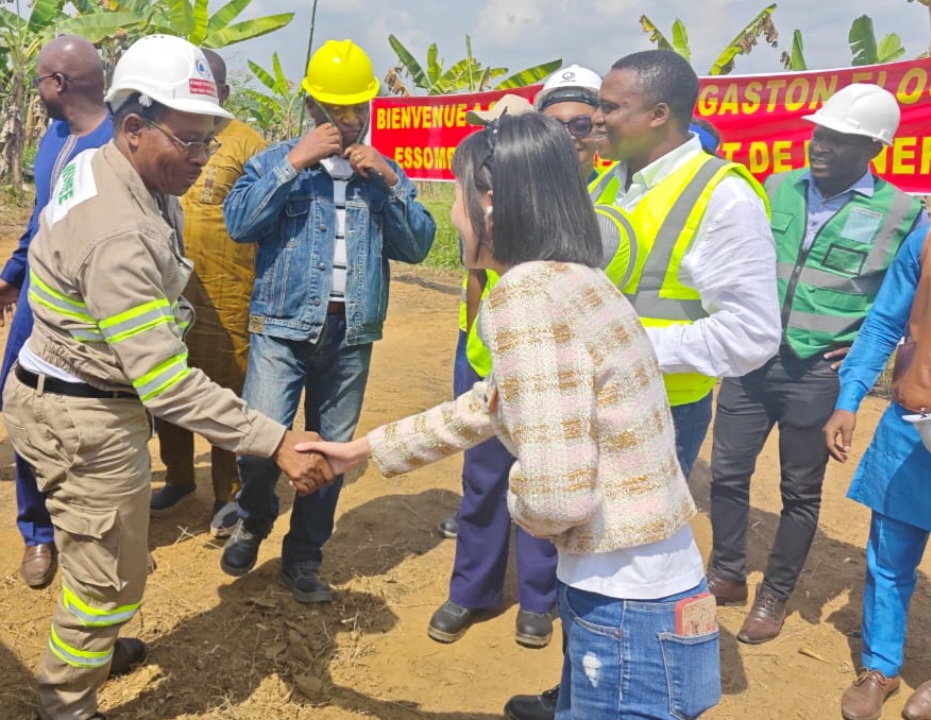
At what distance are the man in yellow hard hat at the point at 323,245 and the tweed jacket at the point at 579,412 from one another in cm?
173

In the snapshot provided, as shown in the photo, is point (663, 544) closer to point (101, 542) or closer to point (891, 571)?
point (101, 542)

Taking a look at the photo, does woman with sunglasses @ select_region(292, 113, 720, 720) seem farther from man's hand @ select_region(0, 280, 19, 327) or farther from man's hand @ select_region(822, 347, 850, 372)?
man's hand @ select_region(0, 280, 19, 327)

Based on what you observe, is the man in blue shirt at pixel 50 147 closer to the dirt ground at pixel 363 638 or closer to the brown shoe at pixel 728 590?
the dirt ground at pixel 363 638

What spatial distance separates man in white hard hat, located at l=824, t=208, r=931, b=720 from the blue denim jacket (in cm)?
187

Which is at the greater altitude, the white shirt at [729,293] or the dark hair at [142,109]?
the dark hair at [142,109]

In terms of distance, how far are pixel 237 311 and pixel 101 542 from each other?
6.09 feet

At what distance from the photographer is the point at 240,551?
149 inches

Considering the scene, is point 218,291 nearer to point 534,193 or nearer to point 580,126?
point 580,126

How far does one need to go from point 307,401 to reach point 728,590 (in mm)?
2150

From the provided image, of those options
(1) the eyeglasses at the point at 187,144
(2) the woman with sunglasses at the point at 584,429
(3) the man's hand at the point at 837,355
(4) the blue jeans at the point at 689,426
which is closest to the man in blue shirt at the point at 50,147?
(1) the eyeglasses at the point at 187,144

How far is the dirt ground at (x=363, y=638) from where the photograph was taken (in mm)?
3186

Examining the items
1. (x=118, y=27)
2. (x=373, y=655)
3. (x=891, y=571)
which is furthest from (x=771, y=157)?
(x=118, y=27)

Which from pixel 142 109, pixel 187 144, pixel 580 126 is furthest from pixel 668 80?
pixel 142 109

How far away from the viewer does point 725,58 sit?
39.8 ft
